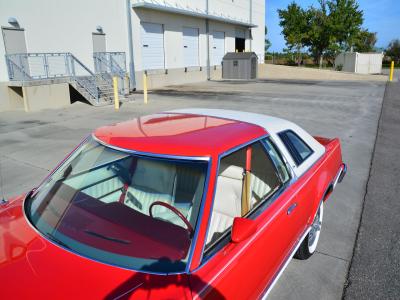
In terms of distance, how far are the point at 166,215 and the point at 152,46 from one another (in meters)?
20.3

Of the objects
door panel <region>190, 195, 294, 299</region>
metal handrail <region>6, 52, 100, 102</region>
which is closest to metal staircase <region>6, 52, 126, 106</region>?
metal handrail <region>6, 52, 100, 102</region>

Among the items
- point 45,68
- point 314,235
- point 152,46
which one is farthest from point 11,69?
point 314,235

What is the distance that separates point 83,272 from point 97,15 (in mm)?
17685

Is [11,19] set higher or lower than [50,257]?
higher

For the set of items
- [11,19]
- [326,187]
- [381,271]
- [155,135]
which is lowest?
[381,271]

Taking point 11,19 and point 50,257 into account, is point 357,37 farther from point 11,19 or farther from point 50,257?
point 50,257

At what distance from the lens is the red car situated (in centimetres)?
178

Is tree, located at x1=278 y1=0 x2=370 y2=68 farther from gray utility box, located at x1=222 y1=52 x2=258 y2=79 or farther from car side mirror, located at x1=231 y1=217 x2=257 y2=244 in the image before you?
car side mirror, located at x1=231 y1=217 x2=257 y2=244

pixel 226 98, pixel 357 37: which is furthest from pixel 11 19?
pixel 357 37

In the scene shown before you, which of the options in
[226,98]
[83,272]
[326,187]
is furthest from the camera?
[226,98]

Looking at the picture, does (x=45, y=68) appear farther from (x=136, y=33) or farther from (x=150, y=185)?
(x=150, y=185)

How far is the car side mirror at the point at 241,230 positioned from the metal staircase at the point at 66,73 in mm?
13054

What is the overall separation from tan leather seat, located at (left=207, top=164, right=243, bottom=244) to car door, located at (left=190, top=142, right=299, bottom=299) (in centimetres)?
3

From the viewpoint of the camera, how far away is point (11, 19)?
44.4 ft
